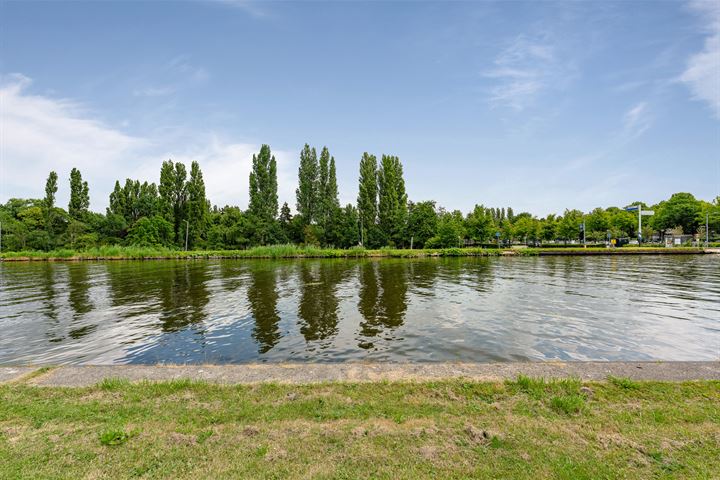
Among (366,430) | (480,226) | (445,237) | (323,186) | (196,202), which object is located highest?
(323,186)

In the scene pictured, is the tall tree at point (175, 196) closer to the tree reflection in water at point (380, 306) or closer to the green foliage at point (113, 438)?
the tree reflection in water at point (380, 306)

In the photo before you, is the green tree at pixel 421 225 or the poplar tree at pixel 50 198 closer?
the poplar tree at pixel 50 198

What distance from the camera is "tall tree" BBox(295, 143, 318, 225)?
69625 millimetres

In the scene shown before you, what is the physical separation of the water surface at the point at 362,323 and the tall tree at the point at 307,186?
1922 inches

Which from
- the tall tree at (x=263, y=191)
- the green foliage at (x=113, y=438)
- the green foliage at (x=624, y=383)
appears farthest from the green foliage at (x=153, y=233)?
the green foliage at (x=624, y=383)

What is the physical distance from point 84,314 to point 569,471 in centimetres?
1786

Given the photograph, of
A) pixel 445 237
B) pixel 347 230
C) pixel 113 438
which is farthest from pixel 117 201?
pixel 113 438

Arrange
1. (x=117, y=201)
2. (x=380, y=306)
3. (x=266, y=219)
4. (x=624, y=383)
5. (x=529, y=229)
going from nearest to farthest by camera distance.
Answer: (x=624, y=383) → (x=380, y=306) → (x=266, y=219) → (x=117, y=201) → (x=529, y=229)

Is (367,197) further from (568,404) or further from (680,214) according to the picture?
(680,214)

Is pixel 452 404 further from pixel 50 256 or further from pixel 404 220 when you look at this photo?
pixel 50 256

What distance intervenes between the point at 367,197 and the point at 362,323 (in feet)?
191

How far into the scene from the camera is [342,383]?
6211 millimetres

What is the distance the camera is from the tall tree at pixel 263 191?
6719 cm

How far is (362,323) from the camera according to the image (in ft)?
42.0
